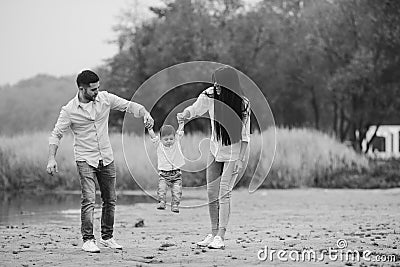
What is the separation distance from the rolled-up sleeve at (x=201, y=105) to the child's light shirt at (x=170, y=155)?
0.29 metres

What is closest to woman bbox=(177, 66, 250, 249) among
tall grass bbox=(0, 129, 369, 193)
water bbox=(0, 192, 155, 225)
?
water bbox=(0, 192, 155, 225)

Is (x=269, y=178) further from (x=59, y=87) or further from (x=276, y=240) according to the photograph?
(x=59, y=87)

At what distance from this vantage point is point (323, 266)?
7188 mm

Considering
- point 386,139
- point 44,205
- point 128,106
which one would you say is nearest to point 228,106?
point 128,106

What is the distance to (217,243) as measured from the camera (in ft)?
27.5

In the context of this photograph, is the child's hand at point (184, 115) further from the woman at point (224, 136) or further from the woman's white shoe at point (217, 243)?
the woman's white shoe at point (217, 243)

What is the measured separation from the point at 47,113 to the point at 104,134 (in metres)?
36.2

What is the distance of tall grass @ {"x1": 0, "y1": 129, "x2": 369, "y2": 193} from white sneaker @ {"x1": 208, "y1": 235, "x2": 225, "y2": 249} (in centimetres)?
1300

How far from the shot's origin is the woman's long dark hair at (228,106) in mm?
8445

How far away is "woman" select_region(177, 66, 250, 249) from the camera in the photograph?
845cm

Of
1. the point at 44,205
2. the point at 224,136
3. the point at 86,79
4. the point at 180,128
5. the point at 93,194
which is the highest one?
the point at 86,79

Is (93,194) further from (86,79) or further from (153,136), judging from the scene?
(86,79)

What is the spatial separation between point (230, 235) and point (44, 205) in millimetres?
8503
